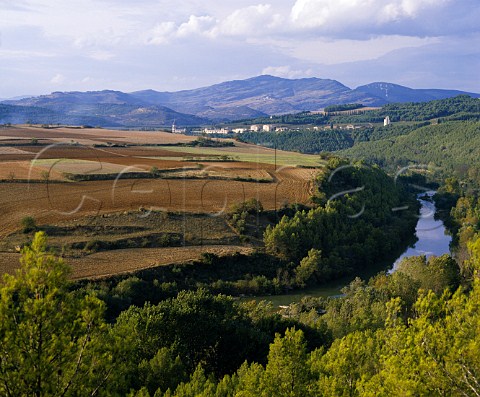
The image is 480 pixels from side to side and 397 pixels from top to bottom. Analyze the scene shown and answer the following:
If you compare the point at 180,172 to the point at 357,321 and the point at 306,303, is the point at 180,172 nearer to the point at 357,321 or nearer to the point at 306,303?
the point at 306,303

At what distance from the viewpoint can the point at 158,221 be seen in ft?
150

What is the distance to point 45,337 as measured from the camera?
8328 millimetres

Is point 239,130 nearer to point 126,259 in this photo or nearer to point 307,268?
point 307,268

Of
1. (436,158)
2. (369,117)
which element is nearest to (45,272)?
(436,158)

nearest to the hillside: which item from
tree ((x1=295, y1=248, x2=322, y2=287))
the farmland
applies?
the farmland

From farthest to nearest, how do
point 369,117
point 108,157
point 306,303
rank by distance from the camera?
point 369,117 < point 108,157 < point 306,303

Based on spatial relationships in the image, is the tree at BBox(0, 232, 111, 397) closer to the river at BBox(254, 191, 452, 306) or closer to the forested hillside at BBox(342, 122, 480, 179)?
the river at BBox(254, 191, 452, 306)

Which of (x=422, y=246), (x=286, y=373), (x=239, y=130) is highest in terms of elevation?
(x=239, y=130)

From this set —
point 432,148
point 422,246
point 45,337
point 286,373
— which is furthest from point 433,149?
point 45,337

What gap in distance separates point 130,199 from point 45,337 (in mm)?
41452

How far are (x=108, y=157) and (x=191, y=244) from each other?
90.8ft

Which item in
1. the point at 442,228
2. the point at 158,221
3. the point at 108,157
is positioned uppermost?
the point at 108,157

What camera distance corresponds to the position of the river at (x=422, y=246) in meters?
40.7

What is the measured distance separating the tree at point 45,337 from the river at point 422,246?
30.6m
